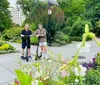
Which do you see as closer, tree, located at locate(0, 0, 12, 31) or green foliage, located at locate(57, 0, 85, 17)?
green foliage, located at locate(57, 0, 85, 17)

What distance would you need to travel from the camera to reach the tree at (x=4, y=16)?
77.8ft

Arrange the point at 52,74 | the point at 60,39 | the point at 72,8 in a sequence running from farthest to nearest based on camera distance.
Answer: the point at 72,8, the point at 60,39, the point at 52,74

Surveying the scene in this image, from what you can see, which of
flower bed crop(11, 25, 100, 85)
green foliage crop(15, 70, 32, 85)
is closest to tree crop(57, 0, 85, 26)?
flower bed crop(11, 25, 100, 85)

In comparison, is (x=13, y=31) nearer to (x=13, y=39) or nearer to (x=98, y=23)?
(x=13, y=39)

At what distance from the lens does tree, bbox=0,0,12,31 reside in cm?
2371

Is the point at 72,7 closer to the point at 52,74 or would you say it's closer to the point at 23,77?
the point at 52,74

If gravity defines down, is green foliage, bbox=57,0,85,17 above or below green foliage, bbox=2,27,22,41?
above

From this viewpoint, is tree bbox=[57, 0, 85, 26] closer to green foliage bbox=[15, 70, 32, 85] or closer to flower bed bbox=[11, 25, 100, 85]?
flower bed bbox=[11, 25, 100, 85]

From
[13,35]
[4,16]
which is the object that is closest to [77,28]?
[13,35]

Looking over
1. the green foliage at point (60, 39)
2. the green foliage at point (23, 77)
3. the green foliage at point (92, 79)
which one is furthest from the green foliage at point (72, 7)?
the green foliage at point (23, 77)

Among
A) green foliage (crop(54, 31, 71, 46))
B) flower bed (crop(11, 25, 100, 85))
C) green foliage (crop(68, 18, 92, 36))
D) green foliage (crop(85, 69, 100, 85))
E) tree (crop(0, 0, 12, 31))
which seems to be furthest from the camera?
tree (crop(0, 0, 12, 31))

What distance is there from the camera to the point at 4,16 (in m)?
24.1

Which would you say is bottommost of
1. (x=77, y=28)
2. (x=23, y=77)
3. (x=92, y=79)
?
(x=92, y=79)

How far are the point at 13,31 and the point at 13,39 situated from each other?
A: 4.44 feet
